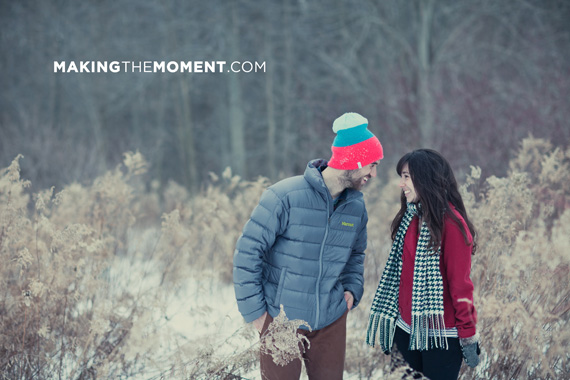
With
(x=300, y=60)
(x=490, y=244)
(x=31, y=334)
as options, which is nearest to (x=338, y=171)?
(x=490, y=244)

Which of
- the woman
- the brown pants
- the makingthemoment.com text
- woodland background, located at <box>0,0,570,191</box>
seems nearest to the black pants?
the woman

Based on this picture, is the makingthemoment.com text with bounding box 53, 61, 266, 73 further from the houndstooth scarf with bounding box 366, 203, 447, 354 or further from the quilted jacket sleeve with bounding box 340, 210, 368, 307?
the houndstooth scarf with bounding box 366, 203, 447, 354

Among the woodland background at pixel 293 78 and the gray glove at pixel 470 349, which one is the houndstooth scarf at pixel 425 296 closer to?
the gray glove at pixel 470 349

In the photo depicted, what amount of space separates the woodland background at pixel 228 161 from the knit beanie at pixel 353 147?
879mm

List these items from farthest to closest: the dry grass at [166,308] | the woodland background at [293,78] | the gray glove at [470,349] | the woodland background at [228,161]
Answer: the woodland background at [293,78]
the woodland background at [228,161]
the dry grass at [166,308]
the gray glove at [470,349]

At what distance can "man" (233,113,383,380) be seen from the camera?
98.0 inches

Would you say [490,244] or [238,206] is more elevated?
[238,206]

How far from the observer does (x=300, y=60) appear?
56.4ft

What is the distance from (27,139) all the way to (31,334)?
319 inches

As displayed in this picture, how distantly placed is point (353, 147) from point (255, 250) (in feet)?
2.32

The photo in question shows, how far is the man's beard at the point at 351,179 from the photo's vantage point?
254 cm

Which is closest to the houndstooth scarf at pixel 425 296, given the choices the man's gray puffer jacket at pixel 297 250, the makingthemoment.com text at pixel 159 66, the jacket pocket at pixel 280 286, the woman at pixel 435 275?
the woman at pixel 435 275

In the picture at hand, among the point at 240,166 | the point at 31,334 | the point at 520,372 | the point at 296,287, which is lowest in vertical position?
the point at 520,372

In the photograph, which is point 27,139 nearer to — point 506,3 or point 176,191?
point 176,191
